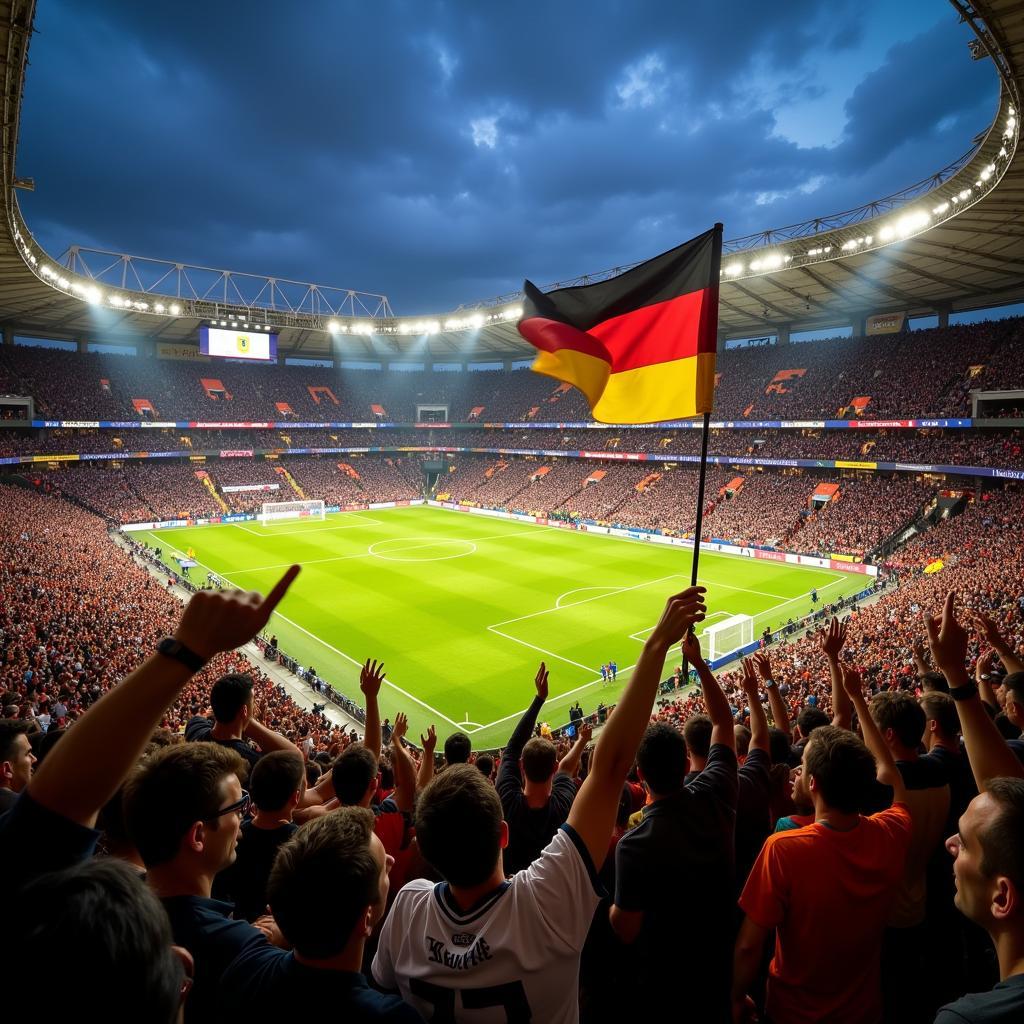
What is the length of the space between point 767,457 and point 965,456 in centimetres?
Answer: 1486

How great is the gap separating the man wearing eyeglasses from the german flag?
5.84 m

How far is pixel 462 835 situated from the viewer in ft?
8.09

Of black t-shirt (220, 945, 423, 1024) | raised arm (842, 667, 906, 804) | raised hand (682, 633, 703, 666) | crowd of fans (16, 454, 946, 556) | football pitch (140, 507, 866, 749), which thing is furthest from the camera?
crowd of fans (16, 454, 946, 556)

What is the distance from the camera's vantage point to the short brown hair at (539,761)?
15.7 feet

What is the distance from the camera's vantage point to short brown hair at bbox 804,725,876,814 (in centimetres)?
325

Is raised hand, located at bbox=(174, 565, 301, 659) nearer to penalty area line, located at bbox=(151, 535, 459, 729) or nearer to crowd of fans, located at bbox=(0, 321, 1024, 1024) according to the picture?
crowd of fans, located at bbox=(0, 321, 1024, 1024)

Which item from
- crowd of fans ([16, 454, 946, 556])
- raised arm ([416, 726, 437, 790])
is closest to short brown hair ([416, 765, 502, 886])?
raised arm ([416, 726, 437, 790])

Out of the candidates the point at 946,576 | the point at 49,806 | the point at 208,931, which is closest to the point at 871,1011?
the point at 208,931

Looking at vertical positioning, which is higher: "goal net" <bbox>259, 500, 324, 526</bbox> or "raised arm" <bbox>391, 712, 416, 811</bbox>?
"goal net" <bbox>259, 500, 324, 526</bbox>

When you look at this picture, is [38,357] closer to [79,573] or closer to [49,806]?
[79,573]

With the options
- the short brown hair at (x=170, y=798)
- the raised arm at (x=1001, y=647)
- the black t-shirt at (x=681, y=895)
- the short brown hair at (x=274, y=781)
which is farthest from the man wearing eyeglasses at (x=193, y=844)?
the raised arm at (x=1001, y=647)

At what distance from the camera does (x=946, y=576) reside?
88.0ft

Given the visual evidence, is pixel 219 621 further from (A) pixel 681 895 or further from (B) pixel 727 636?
(B) pixel 727 636

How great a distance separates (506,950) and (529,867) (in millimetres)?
288
